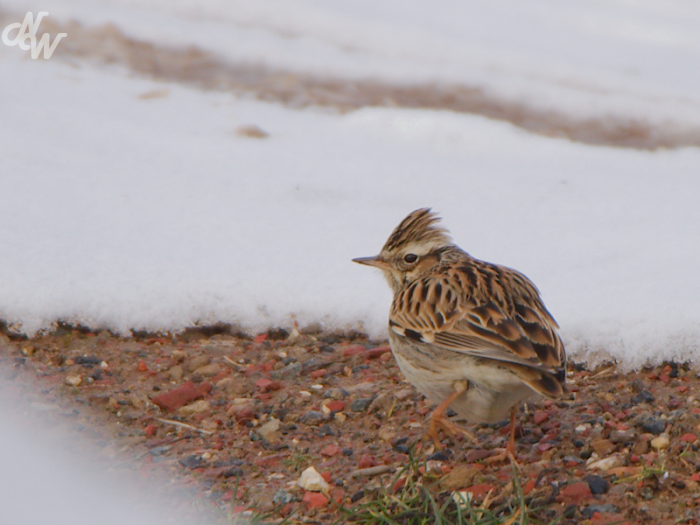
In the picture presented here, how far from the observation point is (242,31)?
10.9 metres

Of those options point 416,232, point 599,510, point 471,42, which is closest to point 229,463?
point 599,510

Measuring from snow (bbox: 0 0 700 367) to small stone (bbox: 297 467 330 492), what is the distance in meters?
1.70

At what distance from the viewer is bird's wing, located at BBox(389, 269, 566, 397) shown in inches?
134

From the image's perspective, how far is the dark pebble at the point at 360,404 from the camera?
4258 mm

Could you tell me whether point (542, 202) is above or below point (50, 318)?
above

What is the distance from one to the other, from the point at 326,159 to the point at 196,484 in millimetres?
4438

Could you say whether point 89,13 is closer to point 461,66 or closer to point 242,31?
point 242,31

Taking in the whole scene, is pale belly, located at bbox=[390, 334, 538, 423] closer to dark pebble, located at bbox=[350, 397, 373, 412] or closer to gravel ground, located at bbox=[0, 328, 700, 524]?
gravel ground, located at bbox=[0, 328, 700, 524]

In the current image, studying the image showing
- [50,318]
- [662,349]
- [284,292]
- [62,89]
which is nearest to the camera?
[662,349]

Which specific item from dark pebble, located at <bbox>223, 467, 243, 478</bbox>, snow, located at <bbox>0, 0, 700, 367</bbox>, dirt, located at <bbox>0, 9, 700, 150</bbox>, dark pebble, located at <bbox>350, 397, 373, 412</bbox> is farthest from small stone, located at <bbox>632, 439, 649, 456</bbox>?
dirt, located at <bbox>0, 9, 700, 150</bbox>

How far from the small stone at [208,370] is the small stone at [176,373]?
0.08 m

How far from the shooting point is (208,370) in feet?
15.1

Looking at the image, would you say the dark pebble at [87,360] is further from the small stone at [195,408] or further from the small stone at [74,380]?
the small stone at [195,408]

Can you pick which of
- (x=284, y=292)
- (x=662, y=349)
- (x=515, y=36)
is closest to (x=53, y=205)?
(x=284, y=292)
